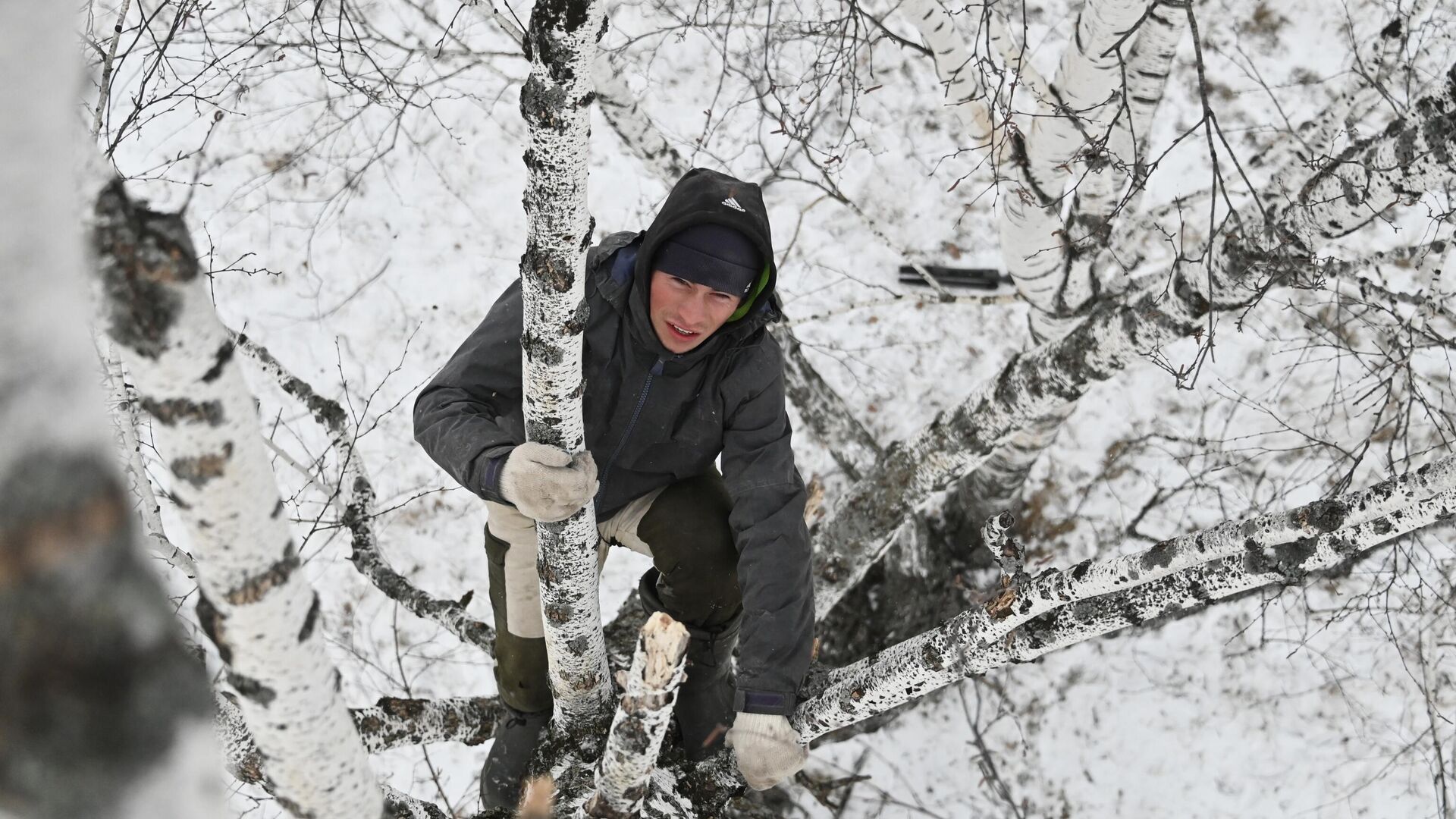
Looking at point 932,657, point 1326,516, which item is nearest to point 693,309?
point 932,657

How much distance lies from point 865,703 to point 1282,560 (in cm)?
97

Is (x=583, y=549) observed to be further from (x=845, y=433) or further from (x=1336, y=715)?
(x=1336, y=715)

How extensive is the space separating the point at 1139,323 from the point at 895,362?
9.29 ft

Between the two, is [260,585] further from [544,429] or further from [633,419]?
[633,419]

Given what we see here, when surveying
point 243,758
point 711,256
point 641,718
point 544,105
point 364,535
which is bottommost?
point 641,718

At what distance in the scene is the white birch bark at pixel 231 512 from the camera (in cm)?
77

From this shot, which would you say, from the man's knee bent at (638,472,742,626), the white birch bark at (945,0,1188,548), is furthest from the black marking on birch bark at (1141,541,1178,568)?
the man's knee bent at (638,472,742,626)

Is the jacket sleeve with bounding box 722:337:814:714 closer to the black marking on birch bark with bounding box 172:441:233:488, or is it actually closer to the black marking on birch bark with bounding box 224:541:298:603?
the black marking on birch bark with bounding box 224:541:298:603

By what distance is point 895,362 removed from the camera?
568cm

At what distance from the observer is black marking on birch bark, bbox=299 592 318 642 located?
99 cm

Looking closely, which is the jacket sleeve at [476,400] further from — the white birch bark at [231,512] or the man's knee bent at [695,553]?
the white birch bark at [231,512]

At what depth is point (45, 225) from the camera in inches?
20.6

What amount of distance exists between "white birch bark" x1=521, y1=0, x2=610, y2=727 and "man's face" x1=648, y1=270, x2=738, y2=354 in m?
0.48

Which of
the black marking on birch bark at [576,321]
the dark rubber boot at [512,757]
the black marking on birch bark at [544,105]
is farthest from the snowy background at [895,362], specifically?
the black marking on birch bark at [544,105]
